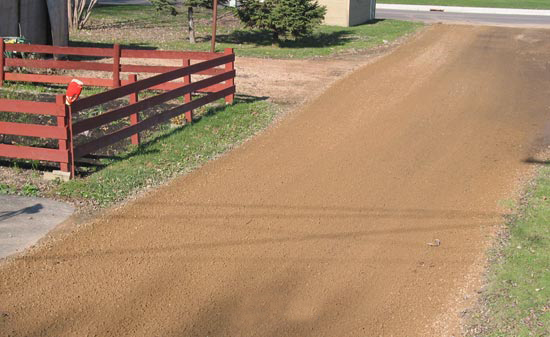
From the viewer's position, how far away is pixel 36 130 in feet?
38.0

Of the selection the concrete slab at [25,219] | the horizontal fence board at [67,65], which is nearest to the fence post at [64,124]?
the concrete slab at [25,219]

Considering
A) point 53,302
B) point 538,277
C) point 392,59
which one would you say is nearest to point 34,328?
point 53,302

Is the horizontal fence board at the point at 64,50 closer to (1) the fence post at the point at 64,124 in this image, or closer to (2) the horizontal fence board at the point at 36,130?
(2) the horizontal fence board at the point at 36,130

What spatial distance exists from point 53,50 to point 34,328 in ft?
39.2

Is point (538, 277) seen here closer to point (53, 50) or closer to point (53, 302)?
point (53, 302)

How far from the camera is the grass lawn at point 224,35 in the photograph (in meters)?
26.8

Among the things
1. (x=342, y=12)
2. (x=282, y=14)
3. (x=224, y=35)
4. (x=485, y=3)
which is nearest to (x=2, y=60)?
(x=282, y=14)

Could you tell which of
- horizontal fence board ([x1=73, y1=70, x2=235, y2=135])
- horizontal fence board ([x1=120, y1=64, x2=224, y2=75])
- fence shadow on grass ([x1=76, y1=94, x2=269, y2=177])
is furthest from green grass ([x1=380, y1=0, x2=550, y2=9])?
fence shadow on grass ([x1=76, y1=94, x2=269, y2=177])

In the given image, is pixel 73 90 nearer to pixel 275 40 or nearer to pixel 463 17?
pixel 275 40

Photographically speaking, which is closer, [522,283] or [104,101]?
[522,283]

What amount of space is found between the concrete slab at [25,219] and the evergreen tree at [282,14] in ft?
58.6

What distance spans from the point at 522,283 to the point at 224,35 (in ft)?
78.8

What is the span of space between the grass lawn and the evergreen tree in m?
0.82

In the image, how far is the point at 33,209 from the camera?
10.0 m
